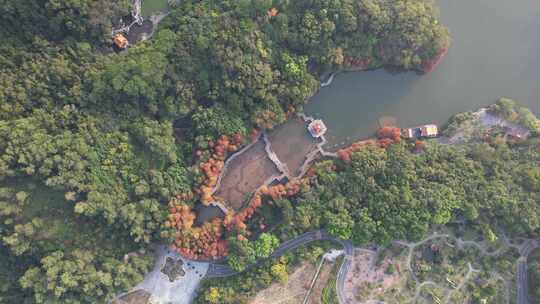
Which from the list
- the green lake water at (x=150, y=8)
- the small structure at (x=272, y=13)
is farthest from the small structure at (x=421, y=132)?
the green lake water at (x=150, y=8)

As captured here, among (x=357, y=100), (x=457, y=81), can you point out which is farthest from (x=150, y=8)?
(x=457, y=81)

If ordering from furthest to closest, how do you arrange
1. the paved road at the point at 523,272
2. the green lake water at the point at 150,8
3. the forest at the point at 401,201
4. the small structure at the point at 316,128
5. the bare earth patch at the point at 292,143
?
the bare earth patch at the point at 292,143, the green lake water at the point at 150,8, the small structure at the point at 316,128, the paved road at the point at 523,272, the forest at the point at 401,201

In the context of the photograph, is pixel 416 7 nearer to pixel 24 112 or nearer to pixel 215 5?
pixel 215 5

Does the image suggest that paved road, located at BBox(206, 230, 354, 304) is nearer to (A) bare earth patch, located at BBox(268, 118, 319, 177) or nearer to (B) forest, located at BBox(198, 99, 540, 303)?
(B) forest, located at BBox(198, 99, 540, 303)

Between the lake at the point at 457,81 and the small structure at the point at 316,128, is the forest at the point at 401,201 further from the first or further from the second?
the lake at the point at 457,81

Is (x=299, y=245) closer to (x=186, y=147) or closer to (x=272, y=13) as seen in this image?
(x=186, y=147)

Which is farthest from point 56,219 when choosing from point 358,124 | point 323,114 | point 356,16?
point 356,16
